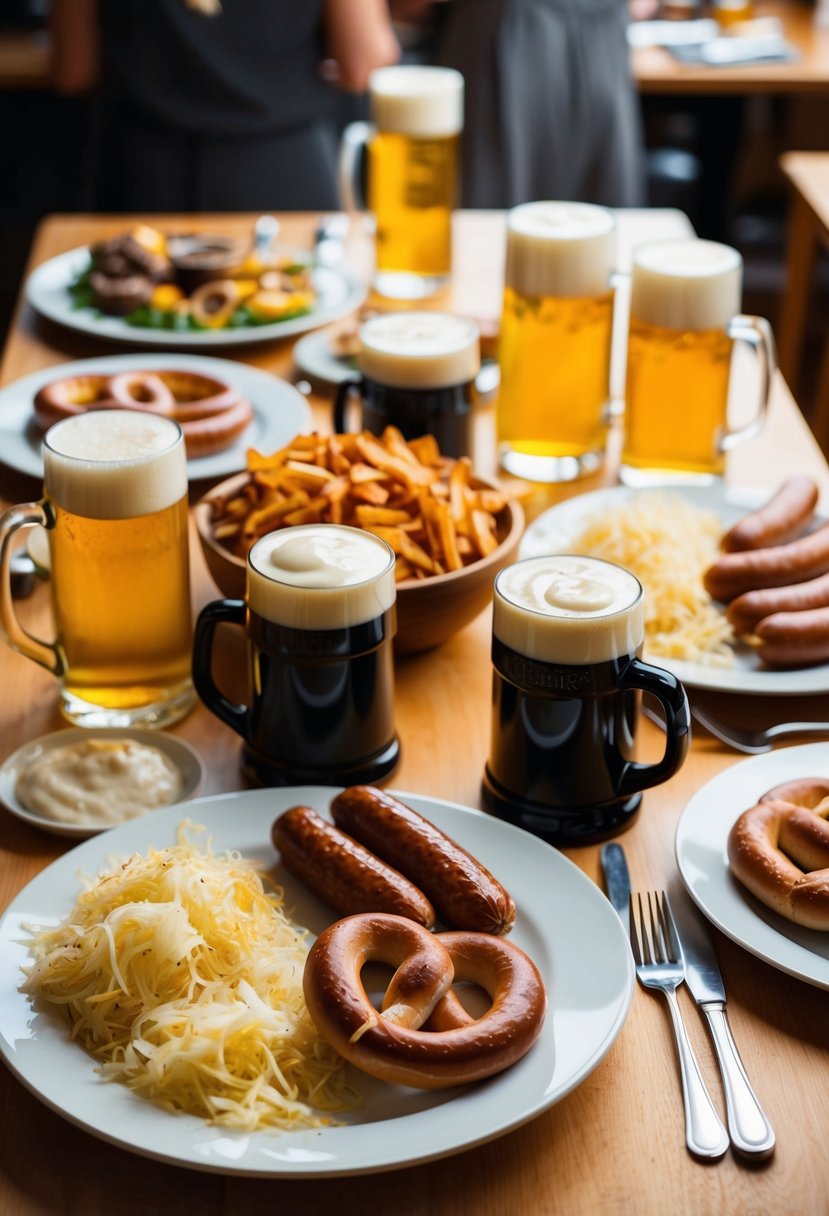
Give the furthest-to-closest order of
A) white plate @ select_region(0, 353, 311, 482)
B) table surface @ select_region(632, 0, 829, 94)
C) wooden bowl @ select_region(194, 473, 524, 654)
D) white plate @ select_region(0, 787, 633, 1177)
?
table surface @ select_region(632, 0, 829, 94) < white plate @ select_region(0, 353, 311, 482) < wooden bowl @ select_region(194, 473, 524, 654) < white plate @ select_region(0, 787, 633, 1177)

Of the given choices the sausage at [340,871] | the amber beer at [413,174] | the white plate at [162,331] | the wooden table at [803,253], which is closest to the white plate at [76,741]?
the sausage at [340,871]

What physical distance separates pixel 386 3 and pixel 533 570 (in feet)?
10.4

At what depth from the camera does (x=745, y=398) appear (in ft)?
6.79

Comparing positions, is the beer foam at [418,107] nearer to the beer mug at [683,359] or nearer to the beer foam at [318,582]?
the beer mug at [683,359]

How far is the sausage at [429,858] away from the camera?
101 centimetres

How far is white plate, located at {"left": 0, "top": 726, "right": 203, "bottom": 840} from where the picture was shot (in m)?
1.16

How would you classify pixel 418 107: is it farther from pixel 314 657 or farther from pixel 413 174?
pixel 314 657

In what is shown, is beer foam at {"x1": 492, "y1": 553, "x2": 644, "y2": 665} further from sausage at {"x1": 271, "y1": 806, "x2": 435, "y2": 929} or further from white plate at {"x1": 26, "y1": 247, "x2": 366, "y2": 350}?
white plate at {"x1": 26, "y1": 247, "x2": 366, "y2": 350}

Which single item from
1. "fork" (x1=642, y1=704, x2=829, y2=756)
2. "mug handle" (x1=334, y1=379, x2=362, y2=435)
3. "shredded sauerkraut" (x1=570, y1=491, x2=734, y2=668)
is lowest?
"fork" (x1=642, y1=704, x2=829, y2=756)

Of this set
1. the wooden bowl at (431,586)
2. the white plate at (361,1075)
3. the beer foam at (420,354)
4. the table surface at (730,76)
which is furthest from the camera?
the table surface at (730,76)

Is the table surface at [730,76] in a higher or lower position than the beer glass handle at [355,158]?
lower

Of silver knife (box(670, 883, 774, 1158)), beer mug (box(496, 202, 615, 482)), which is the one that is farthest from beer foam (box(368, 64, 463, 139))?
silver knife (box(670, 883, 774, 1158))

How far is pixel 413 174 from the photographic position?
230 cm

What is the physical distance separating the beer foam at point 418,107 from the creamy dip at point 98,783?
55.8 inches
